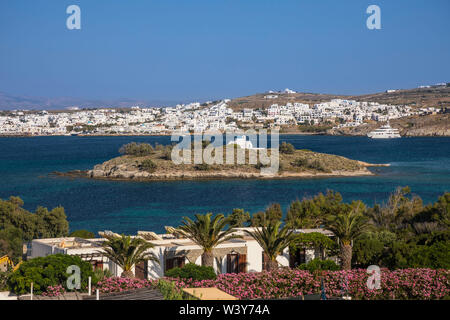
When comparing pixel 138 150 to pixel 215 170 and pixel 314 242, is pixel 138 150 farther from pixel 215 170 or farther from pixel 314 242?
pixel 314 242

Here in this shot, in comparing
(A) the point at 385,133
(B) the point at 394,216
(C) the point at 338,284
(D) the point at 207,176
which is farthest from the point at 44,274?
(A) the point at 385,133

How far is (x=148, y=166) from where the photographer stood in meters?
59.9

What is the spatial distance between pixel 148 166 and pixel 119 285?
48693 mm

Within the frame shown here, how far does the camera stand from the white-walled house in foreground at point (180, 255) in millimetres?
14602

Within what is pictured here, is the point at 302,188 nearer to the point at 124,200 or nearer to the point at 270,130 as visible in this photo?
the point at 124,200

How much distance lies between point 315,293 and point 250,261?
13.3ft

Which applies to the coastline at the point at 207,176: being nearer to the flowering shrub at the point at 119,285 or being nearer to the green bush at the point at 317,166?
the green bush at the point at 317,166

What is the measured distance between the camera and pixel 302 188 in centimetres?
5056

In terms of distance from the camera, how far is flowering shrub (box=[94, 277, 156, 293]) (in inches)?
451

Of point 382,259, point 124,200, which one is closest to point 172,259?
point 382,259

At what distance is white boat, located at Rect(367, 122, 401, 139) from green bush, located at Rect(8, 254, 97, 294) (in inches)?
4883

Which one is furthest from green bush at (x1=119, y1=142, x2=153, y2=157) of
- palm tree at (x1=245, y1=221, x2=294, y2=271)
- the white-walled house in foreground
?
palm tree at (x1=245, y1=221, x2=294, y2=271)

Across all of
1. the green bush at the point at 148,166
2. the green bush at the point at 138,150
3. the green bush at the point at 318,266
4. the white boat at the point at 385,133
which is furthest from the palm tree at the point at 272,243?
the white boat at the point at 385,133
